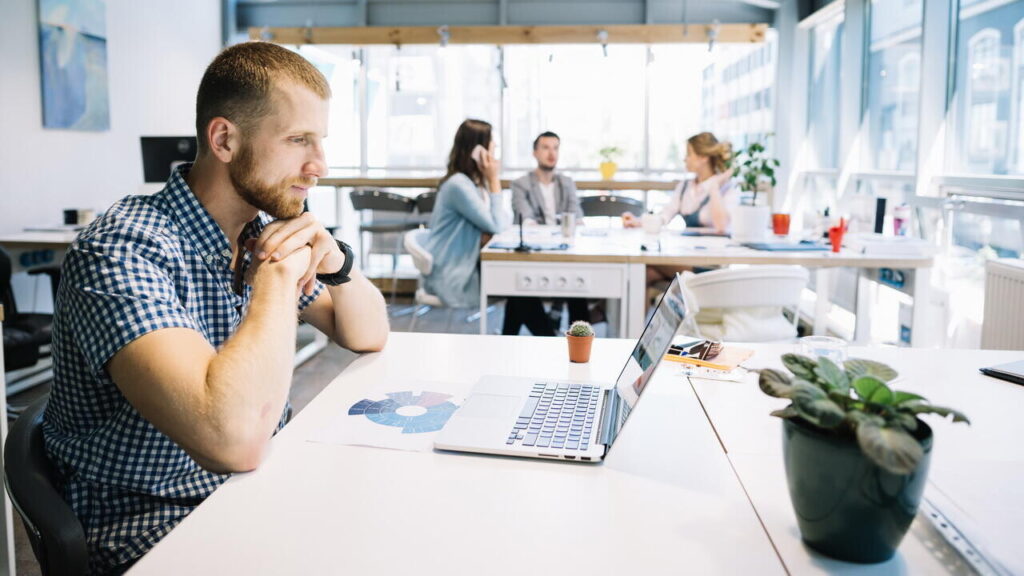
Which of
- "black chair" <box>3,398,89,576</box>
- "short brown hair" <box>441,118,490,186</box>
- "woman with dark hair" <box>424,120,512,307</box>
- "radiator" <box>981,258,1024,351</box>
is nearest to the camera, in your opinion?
"black chair" <box>3,398,89,576</box>

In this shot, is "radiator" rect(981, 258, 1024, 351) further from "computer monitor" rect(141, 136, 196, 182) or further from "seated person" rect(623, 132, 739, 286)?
"computer monitor" rect(141, 136, 196, 182)

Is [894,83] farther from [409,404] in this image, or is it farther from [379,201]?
[409,404]

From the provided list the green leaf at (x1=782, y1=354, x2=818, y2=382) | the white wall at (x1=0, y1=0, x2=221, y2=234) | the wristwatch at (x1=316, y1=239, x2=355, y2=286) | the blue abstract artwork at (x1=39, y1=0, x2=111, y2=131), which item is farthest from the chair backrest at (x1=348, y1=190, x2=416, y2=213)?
the green leaf at (x1=782, y1=354, x2=818, y2=382)

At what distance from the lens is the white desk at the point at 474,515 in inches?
32.4

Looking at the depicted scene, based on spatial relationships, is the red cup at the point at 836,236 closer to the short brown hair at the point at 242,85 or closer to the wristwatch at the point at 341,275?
the wristwatch at the point at 341,275

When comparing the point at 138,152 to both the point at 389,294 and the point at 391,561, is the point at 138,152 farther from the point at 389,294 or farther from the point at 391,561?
the point at 391,561

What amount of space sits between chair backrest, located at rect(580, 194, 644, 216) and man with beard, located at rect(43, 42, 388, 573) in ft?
15.7

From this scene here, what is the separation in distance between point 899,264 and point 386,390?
8.08 feet

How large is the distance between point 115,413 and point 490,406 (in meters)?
0.56

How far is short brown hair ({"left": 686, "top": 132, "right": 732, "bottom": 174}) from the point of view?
14.9 feet

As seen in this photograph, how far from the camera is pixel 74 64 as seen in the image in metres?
5.20

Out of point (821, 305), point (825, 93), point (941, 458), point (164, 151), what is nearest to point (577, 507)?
point (941, 458)

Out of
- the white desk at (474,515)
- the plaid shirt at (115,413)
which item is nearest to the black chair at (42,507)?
the plaid shirt at (115,413)

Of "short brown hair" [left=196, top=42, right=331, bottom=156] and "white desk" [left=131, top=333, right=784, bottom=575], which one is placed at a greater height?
"short brown hair" [left=196, top=42, right=331, bottom=156]
